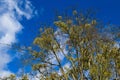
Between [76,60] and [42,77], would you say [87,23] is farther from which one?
[42,77]

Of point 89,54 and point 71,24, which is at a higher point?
point 71,24

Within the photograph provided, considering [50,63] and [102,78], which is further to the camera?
[50,63]

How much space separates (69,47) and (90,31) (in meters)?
2.48

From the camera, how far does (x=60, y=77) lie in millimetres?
29188

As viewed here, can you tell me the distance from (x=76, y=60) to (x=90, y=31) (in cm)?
302

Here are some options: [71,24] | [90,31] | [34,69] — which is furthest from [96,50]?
[34,69]

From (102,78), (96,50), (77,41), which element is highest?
(77,41)

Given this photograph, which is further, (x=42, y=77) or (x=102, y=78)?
(x=42, y=77)

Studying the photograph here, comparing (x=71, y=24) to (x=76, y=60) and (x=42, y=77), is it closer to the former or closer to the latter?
(x=76, y=60)

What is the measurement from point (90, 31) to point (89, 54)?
6.93ft

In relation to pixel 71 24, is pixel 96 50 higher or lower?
lower

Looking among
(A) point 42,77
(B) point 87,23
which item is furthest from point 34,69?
(B) point 87,23

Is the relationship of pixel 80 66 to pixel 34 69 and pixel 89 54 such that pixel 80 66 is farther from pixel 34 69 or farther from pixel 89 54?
pixel 34 69

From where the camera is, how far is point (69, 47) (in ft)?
94.2
